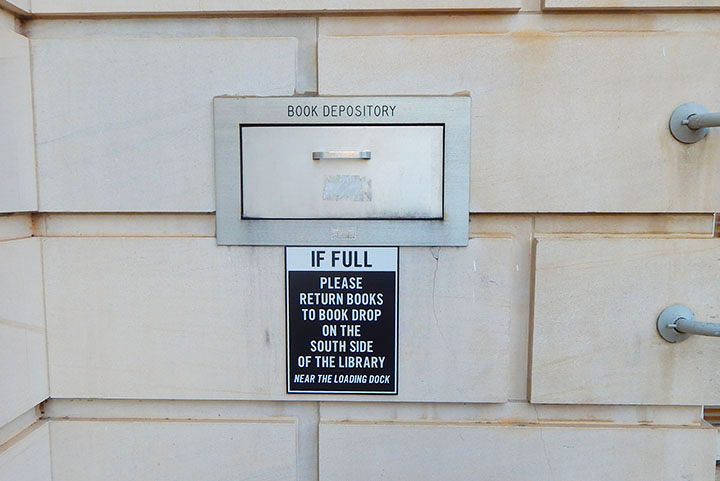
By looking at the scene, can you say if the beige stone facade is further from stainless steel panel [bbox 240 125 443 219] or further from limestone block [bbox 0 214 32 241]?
stainless steel panel [bbox 240 125 443 219]

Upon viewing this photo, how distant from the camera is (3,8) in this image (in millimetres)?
1360

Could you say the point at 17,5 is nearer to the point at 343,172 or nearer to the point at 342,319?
the point at 343,172

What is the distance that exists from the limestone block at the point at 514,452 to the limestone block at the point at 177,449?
165 mm

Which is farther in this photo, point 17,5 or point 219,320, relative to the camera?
point 219,320

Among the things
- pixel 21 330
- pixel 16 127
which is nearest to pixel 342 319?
pixel 21 330

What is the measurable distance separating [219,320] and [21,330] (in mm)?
604

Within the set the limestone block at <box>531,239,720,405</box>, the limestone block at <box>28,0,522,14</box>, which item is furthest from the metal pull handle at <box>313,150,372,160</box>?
the limestone block at <box>531,239,720,405</box>

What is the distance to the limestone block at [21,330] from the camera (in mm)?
1364

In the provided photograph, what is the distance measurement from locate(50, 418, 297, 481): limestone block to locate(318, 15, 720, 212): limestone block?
1.04 metres

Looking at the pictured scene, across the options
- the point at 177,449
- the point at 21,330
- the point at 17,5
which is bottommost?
the point at 177,449

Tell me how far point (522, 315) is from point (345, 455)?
754mm

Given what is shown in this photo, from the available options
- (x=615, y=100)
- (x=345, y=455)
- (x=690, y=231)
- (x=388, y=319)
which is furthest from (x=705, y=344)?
(x=345, y=455)

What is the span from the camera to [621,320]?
1.45 metres

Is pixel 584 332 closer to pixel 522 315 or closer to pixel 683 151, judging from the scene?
pixel 522 315
